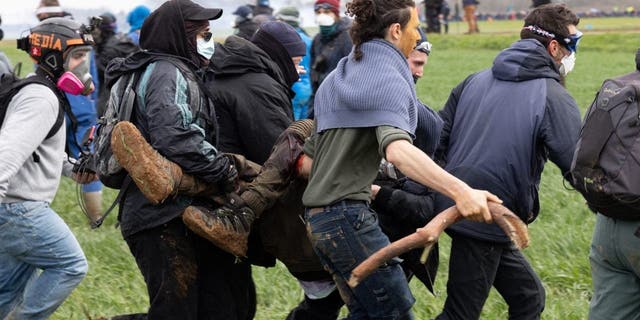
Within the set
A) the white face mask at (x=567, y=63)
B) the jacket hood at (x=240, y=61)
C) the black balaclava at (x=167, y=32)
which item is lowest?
the white face mask at (x=567, y=63)

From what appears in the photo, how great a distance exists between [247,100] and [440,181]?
1702 millimetres

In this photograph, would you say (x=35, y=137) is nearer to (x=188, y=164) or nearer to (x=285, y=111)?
(x=188, y=164)

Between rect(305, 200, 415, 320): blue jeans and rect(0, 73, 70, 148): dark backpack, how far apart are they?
1.47 m

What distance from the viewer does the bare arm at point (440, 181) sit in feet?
12.9

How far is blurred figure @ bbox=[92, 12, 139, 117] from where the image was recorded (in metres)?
11.4

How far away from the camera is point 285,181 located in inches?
203

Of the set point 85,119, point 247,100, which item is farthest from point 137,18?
point 247,100

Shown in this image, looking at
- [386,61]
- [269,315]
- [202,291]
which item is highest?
[386,61]

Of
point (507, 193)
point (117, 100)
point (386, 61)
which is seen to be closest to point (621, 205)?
point (507, 193)

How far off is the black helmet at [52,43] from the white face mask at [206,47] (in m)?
0.73

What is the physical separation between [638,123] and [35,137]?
8.97ft

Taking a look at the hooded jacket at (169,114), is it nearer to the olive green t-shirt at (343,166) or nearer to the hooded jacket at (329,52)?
the olive green t-shirt at (343,166)

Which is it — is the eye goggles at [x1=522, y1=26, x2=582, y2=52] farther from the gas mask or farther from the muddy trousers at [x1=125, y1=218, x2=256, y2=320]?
the gas mask

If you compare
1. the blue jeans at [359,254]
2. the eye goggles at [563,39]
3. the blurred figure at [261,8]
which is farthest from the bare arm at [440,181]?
the blurred figure at [261,8]
